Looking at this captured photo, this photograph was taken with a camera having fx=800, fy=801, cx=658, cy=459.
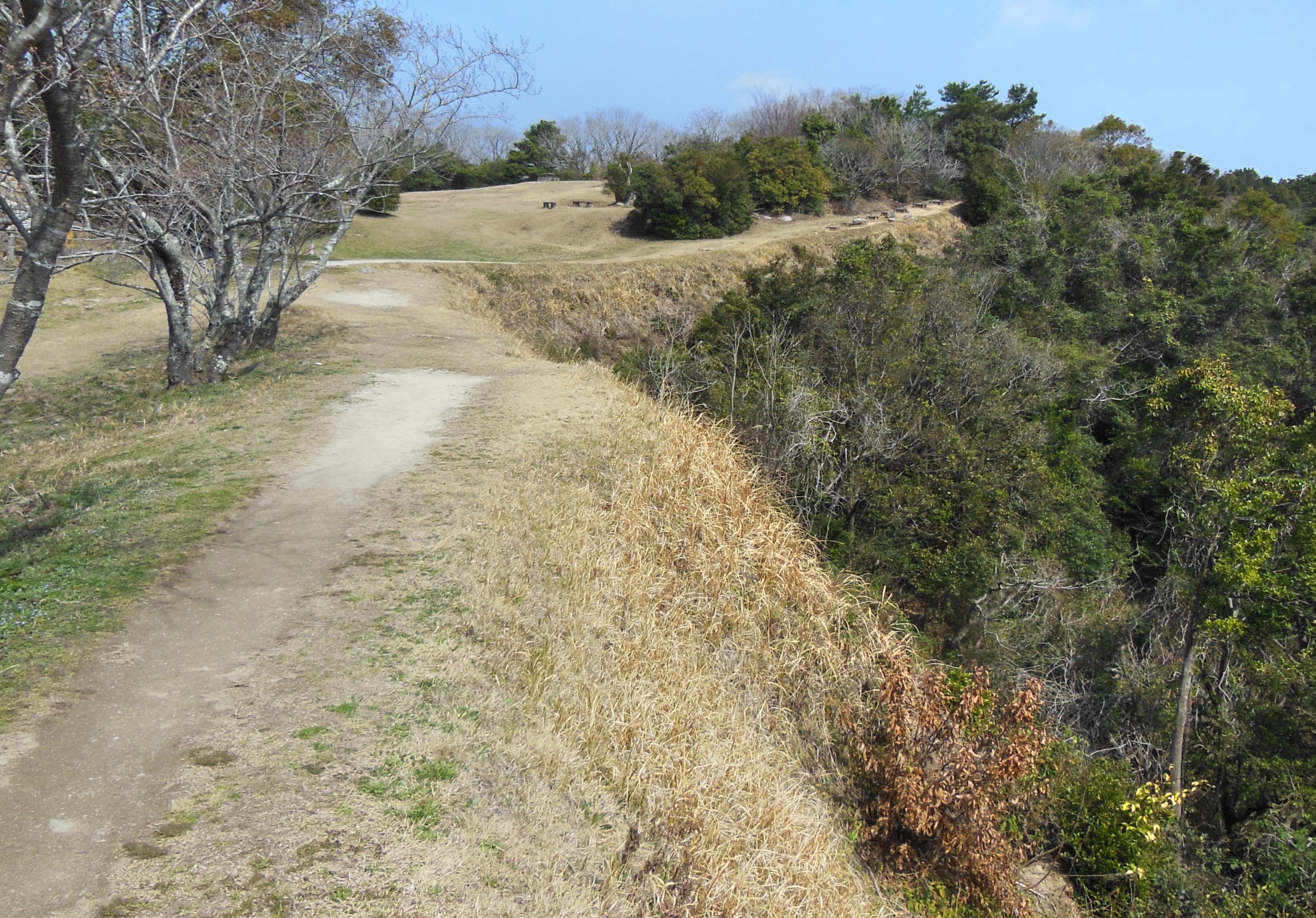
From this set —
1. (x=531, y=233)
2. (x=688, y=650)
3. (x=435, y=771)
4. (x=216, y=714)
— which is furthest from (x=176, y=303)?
(x=531, y=233)

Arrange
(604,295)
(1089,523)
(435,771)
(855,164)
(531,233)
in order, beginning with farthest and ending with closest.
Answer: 1. (855,164)
2. (531,233)
3. (604,295)
4. (1089,523)
5. (435,771)

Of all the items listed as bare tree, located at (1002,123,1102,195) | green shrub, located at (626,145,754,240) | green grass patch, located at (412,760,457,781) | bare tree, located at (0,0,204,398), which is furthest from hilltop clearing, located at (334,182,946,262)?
green grass patch, located at (412,760,457,781)

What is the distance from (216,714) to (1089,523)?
12.8m

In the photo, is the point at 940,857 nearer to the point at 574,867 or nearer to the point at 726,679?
the point at 726,679

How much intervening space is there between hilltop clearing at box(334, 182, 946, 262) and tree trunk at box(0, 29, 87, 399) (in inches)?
790

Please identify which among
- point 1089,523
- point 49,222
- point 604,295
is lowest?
point 1089,523

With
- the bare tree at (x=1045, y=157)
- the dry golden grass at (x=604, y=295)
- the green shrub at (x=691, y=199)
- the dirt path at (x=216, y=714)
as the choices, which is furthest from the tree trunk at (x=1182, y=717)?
the bare tree at (x=1045, y=157)

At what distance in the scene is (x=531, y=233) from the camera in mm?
29578

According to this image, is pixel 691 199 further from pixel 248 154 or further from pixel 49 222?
pixel 49 222

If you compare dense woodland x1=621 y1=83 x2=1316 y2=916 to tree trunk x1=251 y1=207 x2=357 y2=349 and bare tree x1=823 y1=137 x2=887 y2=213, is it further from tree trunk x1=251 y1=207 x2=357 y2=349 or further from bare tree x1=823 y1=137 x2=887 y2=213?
bare tree x1=823 y1=137 x2=887 y2=213

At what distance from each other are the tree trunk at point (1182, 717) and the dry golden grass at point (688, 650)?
145 inches

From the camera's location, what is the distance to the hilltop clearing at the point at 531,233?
25.3 metres

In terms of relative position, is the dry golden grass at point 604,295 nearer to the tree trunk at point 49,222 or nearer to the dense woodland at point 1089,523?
the dense woodland at point 1089,523

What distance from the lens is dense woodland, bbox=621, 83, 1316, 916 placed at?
7727 mm
